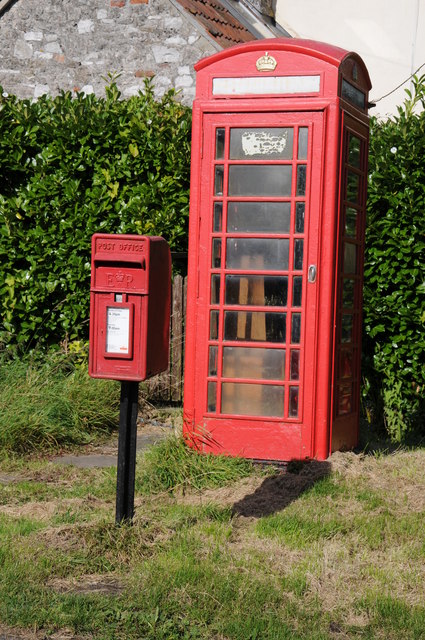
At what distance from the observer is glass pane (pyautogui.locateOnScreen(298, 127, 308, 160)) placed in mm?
6195

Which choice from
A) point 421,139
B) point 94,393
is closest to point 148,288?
point 94,393

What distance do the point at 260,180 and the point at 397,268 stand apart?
2001mm

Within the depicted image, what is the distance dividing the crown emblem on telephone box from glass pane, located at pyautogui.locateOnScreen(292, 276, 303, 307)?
141 cm

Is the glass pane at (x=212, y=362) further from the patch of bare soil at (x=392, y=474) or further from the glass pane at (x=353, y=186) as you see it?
the glass pane at (x=353, y=186)

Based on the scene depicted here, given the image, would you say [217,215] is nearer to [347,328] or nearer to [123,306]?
[347,328]

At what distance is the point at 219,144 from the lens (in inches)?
251

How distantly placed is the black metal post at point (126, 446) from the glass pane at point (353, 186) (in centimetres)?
257

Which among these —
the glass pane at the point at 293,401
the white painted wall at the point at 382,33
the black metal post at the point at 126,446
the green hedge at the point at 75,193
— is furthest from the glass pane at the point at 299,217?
the white painted wall at the point at 382,33

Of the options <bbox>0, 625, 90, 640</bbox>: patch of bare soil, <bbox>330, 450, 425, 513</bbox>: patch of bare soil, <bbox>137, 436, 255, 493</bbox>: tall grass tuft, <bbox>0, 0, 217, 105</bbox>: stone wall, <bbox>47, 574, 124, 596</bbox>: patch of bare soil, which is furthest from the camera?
<bbox>0, 0, 217, 105</bbox>: stone wall

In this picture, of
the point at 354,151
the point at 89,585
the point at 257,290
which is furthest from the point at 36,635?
the point at 354,151

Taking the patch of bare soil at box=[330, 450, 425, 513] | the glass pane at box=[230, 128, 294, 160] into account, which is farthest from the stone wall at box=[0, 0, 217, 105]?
the patch of bare soil at box=[330, 450, 425, 513]

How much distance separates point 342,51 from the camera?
6359 millimetres

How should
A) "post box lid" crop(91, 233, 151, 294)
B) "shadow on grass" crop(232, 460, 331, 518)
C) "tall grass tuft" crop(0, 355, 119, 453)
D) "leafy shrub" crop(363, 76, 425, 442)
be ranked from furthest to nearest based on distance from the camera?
"leafy shrub" crop(363, 76, 425, 442)
"tall grass tuft" crop(0, 355, 119, 453)
"shadow on grass" crop(232, 460, 331, 518)
"post box lid" crop(91, 233, 151, 294)

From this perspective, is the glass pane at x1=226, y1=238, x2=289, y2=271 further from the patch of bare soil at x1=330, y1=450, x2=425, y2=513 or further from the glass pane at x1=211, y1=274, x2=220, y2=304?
the patch of bare soil at x1=330, y1=450, x2=425, y2=513
